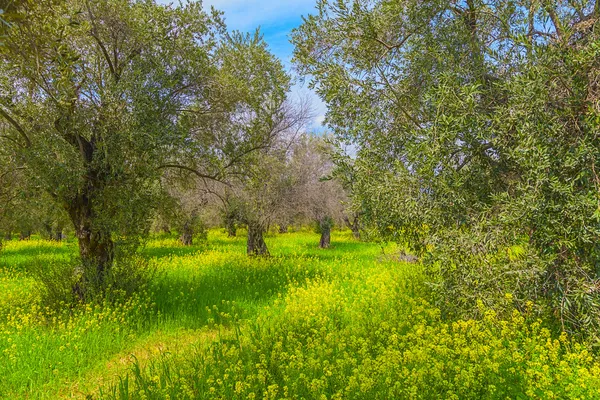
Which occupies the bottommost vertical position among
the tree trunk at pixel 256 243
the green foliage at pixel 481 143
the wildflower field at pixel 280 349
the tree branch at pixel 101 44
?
the wildflower field at pixel 280 349

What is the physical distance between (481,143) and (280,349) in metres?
5.57

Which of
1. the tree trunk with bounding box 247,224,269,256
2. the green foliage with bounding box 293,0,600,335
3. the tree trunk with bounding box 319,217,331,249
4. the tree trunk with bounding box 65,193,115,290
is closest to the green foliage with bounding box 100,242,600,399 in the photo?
the green foliage with bounding box 293,0,600,335

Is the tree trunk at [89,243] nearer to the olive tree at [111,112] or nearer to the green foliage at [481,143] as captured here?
the olive tree at [111,112]

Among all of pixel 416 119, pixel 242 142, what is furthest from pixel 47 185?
pixel 416 119

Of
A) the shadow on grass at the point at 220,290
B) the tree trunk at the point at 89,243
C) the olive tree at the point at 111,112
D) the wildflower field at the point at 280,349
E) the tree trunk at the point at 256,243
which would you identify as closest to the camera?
the wildflower field at the point at 280,349

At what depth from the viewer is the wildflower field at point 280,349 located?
5.11m

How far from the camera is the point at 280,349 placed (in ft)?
21.3

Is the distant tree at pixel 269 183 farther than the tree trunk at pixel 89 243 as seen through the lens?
Yes

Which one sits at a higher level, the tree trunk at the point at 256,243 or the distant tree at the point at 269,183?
the distant tree at the point at 269,183

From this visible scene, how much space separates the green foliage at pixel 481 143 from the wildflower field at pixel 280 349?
1.00m

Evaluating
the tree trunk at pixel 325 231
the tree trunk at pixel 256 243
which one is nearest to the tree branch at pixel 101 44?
the tree trunk at pixel 256 243

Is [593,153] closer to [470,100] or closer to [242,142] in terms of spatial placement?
[470,100]

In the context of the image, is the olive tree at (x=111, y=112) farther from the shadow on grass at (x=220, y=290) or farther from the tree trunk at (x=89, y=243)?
the shadow on grass at (x=220, y=290)

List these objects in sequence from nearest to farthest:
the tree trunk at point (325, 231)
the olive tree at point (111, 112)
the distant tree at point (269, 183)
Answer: the olive tree at point (111, 112) < the distant tree at point (269, 183) < the tree trunk at point (325, 231)
